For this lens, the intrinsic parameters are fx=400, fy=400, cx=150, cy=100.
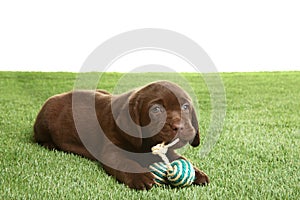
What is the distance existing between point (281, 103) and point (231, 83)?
14.0ft

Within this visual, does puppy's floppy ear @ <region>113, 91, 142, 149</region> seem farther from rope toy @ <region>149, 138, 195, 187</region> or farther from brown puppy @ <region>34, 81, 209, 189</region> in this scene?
rope toy @ <region>149, 138, 195, 187</region>

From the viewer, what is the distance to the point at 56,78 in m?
13.9

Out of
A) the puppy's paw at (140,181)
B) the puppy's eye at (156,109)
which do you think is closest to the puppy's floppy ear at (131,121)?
the puppy's eye at (156,109)

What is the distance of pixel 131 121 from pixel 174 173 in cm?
52

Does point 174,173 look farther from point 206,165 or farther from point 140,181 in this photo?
point 206,165

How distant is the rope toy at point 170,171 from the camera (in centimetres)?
305

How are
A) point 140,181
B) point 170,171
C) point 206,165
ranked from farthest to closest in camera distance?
point 206,165, point 170,171, point 140,181

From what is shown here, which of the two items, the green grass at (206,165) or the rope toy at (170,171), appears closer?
the green grass at (206,165)

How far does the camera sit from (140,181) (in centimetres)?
298

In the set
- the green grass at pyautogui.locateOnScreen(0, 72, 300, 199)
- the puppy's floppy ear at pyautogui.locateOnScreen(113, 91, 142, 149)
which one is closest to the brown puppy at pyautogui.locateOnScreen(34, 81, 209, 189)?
the puppy's floppy ear at pyautogui.locateOnScreen(113, 91, 142, 149)

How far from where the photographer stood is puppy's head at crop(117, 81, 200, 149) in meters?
3.02

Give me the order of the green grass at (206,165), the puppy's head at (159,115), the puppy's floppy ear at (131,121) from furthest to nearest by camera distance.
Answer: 1. the puppy's floppy ear at (131,121)
2. the puppy's head at (159,115)
3. the green grass at (206,165)

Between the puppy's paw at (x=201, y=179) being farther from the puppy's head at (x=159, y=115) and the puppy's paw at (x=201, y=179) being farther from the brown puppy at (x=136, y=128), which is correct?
the puppy's head at (x=159, y=115)

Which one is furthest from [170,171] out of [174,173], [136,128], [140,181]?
[136,128]
